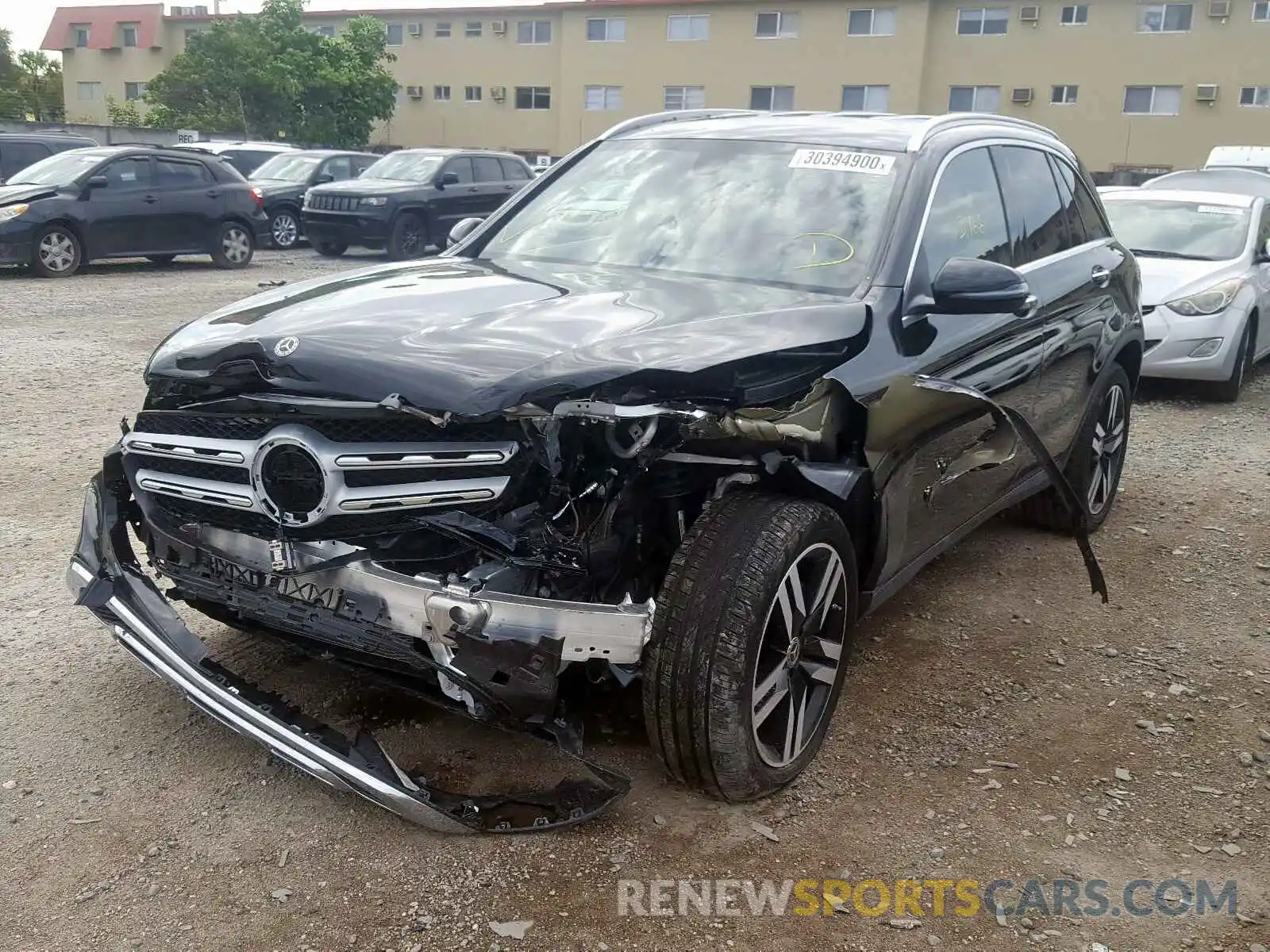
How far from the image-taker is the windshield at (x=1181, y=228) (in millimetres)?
9156

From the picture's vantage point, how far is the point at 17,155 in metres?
16.3

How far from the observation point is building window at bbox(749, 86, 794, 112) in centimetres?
4059

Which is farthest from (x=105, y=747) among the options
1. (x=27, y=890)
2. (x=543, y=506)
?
(x=543, y=506)

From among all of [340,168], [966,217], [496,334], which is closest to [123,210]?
[340,168]

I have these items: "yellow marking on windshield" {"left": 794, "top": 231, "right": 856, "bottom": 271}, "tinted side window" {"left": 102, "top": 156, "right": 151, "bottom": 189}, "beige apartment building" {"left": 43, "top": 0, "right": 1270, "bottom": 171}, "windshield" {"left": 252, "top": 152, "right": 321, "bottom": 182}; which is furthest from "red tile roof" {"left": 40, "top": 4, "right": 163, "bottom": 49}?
"yellow marking on windshield" {"left": 794, "top": 231, "right": 856, "bottom": 271}

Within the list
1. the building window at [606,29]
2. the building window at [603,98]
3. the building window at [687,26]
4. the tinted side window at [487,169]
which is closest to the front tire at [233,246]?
the tinted side window at [487,169]

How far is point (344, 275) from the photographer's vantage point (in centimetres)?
397

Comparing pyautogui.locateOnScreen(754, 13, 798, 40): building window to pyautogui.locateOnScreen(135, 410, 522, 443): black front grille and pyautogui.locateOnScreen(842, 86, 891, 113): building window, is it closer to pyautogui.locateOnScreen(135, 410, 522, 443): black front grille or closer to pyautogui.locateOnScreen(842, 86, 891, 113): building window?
pyautogui.locateOnScreen(842, 86, 891, 113): building window

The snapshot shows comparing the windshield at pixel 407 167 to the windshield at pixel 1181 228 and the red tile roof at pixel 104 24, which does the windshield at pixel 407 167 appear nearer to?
the windshield at pixel 1181 228

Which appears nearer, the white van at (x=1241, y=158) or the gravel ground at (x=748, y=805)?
the gravel ground at (x=748, y=805)

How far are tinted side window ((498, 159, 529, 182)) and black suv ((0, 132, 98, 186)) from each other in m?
5.85

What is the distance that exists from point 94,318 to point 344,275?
7887 millimetres

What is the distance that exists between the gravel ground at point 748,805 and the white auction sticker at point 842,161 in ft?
5.61

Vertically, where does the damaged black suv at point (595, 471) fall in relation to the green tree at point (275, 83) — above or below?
below
